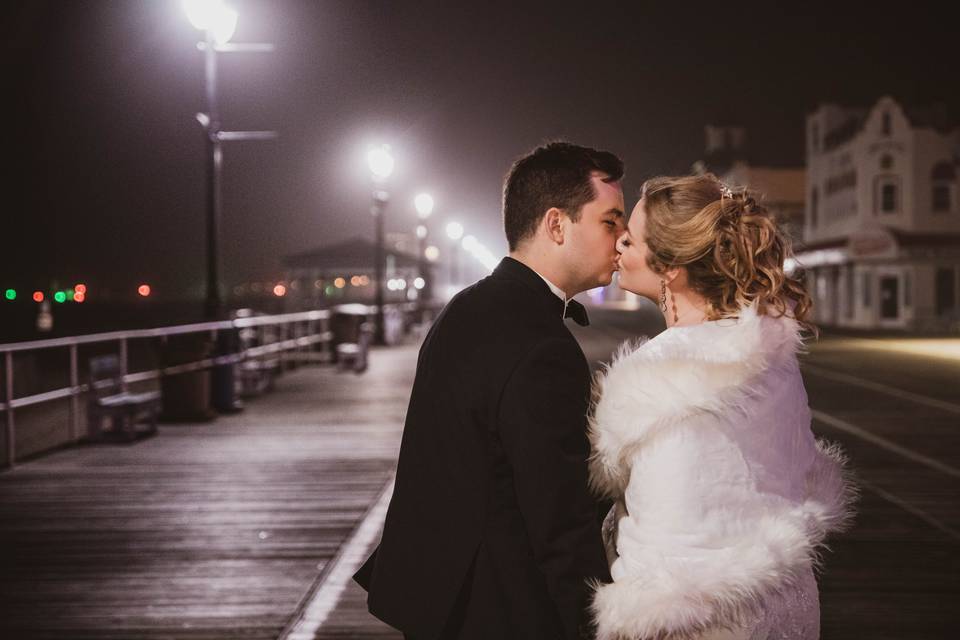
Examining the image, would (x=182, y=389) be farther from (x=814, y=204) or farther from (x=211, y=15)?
(x=814, y=204)

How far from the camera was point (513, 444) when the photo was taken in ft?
6.91

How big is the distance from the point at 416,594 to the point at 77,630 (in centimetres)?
369

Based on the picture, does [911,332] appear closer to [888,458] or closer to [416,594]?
[888,458]

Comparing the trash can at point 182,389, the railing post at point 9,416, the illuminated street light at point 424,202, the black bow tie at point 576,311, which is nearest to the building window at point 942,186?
the illuminated street light at point 424,202

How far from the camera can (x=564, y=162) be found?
8.01 ft

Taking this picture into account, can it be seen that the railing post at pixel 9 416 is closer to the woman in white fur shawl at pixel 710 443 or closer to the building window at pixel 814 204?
the woman in white fur shawl at pixel 710 443

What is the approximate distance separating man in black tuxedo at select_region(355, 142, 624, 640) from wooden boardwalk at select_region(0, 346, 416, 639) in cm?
319

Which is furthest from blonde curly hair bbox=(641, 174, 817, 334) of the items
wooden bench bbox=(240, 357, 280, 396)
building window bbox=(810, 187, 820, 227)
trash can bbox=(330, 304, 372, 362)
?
building window bbox=(810, 187, 820, 227)

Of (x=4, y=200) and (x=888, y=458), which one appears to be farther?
(x=4, y=200)

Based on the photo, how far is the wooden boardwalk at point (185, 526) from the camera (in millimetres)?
5539

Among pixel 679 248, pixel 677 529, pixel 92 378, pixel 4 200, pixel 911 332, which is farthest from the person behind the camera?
pixel 4 200

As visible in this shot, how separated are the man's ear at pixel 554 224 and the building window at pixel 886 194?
50.4 metres

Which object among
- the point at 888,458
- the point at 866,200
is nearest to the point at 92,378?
the point at 888,458

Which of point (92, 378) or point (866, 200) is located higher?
point (866, 200)
